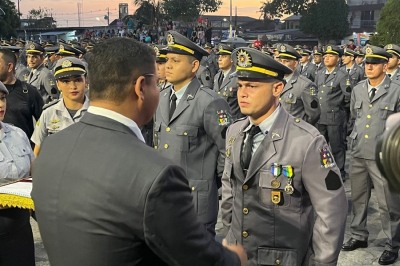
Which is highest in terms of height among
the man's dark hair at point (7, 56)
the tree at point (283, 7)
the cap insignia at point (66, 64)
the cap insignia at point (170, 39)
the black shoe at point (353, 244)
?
the tree at point (283, 7)

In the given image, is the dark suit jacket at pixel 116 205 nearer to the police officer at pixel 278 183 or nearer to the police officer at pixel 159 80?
the police officer at pixel 278 183

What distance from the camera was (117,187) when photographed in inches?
67.2

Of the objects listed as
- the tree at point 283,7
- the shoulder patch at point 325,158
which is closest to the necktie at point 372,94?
the shoulder patch at point 325,158

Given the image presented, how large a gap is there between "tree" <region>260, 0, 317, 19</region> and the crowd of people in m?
80.3

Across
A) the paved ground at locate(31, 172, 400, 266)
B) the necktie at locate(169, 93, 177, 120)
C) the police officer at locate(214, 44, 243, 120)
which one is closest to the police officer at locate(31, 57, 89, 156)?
the necktie at locate(169, 93, 177, 120)

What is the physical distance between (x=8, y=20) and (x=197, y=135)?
4942 centimetres

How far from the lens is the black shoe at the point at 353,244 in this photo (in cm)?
549

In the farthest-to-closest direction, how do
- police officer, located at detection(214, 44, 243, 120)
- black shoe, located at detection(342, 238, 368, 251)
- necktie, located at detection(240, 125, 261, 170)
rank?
1. police officer, located at detection(214, 44, 243, 120)
2. black shoe, located at detection(342, 238, 368, 251)
3. necktie, located at detection(240, 125, 261, 170)

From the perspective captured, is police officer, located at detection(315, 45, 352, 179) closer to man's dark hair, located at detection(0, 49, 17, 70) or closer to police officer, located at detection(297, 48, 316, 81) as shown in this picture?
police officer, located at detection(297, 48, 316, 81)

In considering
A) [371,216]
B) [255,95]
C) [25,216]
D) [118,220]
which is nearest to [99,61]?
[118,220]

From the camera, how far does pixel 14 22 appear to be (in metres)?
50.9

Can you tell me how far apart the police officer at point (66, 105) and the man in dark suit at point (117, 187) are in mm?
2761

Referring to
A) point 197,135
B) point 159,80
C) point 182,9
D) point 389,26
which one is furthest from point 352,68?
point 182,9

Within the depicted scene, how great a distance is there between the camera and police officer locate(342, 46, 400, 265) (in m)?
5.39
